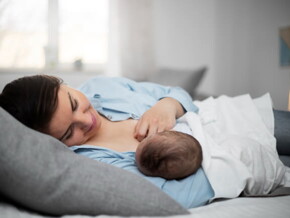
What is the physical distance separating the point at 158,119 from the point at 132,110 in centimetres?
16

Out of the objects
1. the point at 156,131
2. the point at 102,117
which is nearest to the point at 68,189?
the point at 156,131

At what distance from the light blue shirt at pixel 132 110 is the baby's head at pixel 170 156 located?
0.02m

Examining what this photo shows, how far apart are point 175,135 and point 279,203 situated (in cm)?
28

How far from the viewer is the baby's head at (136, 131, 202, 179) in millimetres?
706

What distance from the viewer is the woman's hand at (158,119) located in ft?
2.98

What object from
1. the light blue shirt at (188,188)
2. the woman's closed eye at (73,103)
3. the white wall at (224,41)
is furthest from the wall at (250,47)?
the woman's closed eye at (73,103)

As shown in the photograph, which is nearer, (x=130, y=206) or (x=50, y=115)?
(x=130, y=206)

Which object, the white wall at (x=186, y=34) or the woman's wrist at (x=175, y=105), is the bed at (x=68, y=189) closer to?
the woman's wrist at (x=175, y=105)

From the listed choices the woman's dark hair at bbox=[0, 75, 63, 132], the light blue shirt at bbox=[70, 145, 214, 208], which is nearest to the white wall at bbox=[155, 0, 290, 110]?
the light blue shirt at bbox=[70, 145, 214, 208]

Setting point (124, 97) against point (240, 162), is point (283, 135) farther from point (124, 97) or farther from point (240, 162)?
point (124, 97)

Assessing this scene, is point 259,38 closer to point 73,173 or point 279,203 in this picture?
point 279,203

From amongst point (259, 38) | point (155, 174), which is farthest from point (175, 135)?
point (259, 38)

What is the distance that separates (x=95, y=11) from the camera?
9.99ft

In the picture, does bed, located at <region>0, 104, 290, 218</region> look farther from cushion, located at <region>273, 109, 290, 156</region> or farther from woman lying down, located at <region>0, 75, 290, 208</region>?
cushion, located at <region>273, 109, 290, 156</region>
